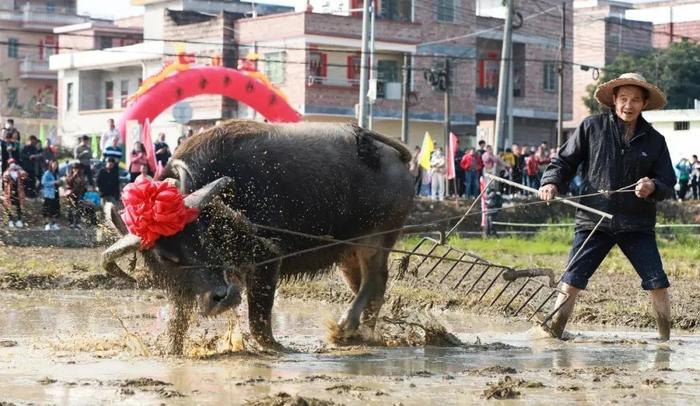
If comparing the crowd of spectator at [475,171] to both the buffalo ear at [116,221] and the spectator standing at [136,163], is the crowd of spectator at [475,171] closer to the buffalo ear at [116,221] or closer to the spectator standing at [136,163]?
the spectator standing at [136,163]

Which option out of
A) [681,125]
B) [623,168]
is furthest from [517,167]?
[623,168]

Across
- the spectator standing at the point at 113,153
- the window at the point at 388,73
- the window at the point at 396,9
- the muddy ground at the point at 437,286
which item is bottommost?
the muddy ground at the point at 437,286

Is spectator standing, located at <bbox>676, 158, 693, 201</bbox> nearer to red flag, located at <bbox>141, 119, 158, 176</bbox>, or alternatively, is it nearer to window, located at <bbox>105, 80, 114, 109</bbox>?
red flag, located at <bbox>141, 119, 158, 176</bbox>

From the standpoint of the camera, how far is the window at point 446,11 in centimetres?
5212

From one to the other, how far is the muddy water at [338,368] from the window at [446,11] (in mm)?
41535

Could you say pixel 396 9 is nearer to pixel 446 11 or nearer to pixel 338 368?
pixel 446 11

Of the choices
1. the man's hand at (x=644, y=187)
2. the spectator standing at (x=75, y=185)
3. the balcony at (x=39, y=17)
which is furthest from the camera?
the balcony at (x=39, y=17)

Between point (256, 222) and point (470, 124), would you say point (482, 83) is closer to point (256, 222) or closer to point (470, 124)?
point (470, 124)

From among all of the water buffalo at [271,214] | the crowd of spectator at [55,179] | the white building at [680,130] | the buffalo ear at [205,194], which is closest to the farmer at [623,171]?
the water buffalo at [271,214]

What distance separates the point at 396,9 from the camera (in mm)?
50781

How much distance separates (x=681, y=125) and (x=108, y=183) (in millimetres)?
25614

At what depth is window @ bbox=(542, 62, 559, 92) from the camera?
56.9 m

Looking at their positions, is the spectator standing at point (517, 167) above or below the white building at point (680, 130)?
below

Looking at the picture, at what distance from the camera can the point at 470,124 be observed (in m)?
52.8
